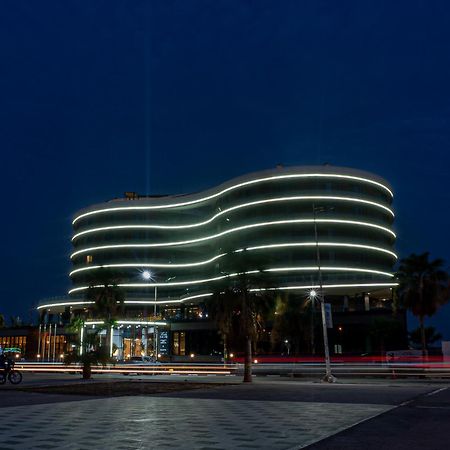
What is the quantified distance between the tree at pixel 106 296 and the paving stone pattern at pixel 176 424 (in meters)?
41.3

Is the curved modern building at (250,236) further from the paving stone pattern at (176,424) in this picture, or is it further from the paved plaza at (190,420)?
the paving stone pattern at (176,424)

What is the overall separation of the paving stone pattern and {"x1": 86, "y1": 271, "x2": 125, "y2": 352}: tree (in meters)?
41.3

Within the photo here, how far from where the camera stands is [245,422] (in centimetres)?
1474

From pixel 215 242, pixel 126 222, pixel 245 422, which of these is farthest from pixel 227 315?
pixel 126 222

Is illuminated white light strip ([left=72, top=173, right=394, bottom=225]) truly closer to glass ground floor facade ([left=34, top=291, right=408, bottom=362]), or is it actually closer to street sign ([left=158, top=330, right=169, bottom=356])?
glass ground floor facade ([left=34, top=291, right=408, bottom=362])

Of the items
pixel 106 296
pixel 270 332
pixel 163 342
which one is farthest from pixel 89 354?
pixel 163 342

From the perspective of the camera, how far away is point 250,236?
94750mm

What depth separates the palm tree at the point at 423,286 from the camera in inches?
2037

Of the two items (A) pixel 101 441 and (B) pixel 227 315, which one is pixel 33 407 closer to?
(A) pixel 101 441

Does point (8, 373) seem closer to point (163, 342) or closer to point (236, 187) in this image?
point (163, 342)

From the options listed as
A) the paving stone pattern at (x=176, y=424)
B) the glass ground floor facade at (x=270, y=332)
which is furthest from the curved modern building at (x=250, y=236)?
the paving stone pattern at (x=176, y=424)

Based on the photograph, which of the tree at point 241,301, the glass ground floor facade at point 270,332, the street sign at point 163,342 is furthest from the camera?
the street sign at point 163,342

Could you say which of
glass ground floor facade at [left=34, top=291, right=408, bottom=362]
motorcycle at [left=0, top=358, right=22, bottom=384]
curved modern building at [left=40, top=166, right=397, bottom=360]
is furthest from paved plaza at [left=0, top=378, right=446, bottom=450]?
curved modern building at [left=40, top=166, right=397, bottom=360]

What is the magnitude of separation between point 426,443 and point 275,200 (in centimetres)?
8291
